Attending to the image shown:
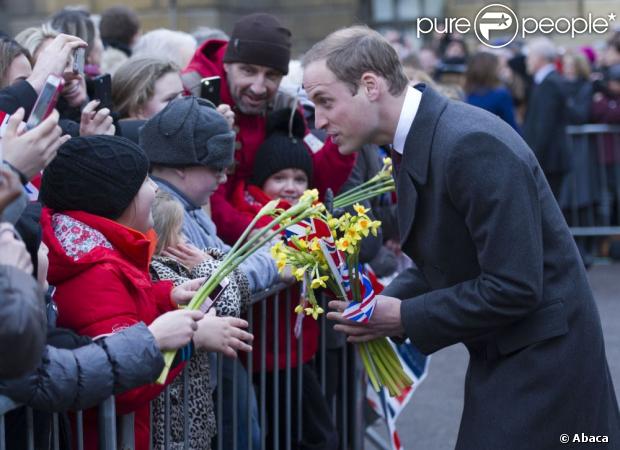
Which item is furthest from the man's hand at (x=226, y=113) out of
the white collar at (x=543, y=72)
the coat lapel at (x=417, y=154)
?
the white collar at (x=543, y=72)

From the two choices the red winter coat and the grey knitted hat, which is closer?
the grey knitted hat

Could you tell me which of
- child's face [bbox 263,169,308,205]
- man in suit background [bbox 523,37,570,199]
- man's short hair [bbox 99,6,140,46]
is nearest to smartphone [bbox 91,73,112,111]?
child's face [bbox 263,169,308,205]

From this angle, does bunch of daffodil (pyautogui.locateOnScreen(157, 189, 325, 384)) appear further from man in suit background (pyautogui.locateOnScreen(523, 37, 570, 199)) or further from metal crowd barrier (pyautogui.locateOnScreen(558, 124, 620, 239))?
metal crowd barrier (pyautogui.locateOnScreen(558, 124, 620, 239))

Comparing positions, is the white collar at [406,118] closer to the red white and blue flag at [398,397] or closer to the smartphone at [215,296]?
the smartphone at [215,296]

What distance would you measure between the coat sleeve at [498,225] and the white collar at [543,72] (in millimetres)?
8599

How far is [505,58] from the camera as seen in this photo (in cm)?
1470

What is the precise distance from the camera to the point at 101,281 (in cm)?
326

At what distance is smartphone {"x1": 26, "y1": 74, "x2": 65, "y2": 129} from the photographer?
10.1 ft

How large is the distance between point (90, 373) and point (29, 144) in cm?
59

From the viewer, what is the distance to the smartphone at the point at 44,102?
10.1 feet

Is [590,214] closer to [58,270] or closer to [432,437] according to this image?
[432,437]

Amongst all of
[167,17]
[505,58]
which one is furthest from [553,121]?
[167,17]

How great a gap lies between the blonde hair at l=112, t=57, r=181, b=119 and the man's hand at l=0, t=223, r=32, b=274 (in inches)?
104

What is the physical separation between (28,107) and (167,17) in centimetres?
1852
